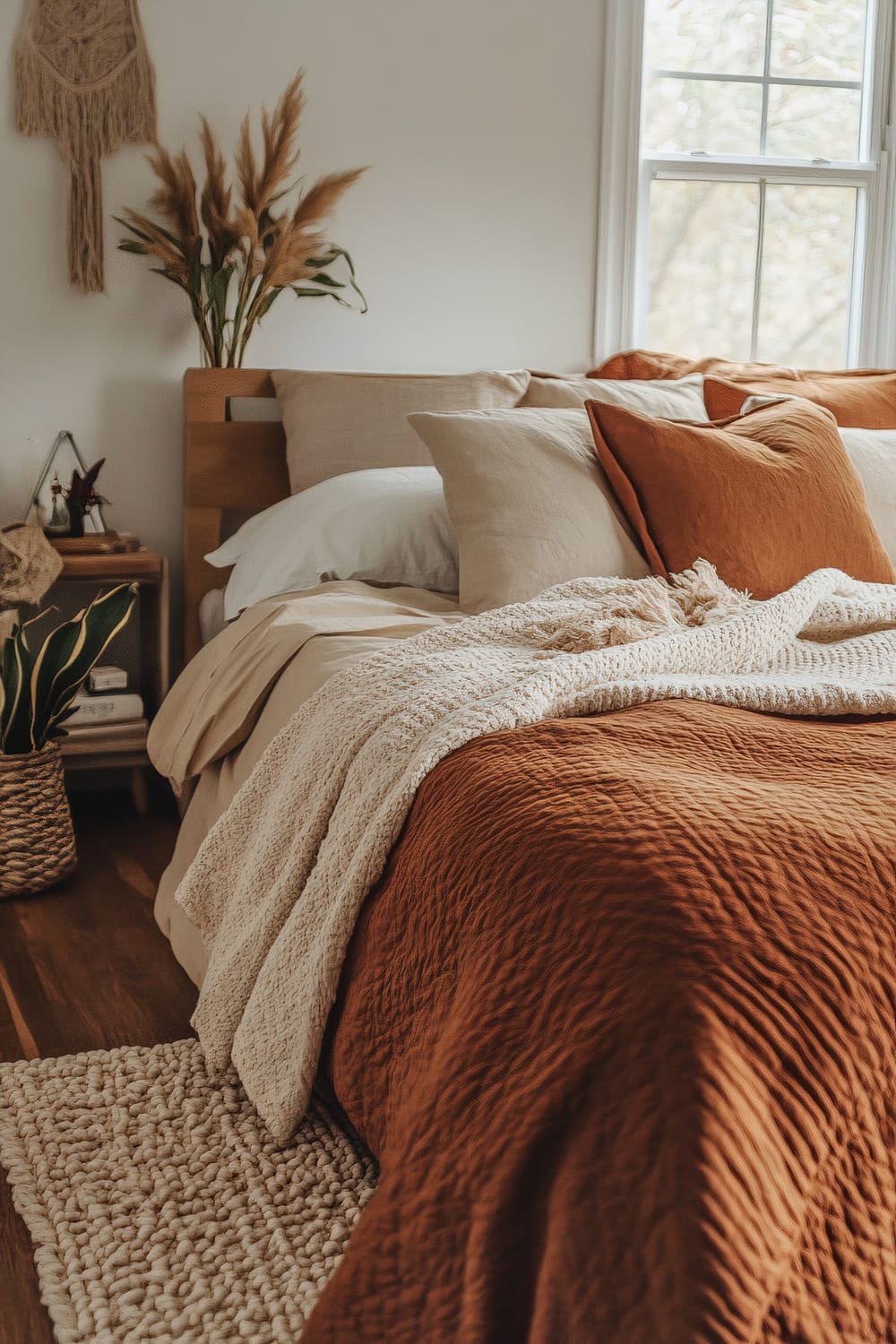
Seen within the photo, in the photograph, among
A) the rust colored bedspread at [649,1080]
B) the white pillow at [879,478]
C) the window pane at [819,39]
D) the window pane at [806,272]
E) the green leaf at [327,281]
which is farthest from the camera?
the window pane at [806,272]

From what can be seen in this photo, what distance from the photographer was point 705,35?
3.17m

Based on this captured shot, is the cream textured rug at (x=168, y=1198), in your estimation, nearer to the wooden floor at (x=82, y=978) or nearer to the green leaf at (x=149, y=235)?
the wooden floor at (x=82, y=978)

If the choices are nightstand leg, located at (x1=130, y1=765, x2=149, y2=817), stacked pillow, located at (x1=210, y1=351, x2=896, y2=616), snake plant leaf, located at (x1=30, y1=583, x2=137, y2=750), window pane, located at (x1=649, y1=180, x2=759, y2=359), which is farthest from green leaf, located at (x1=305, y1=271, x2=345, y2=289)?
nightstand leg, located at (x1=130, y1=765, x2=149, y2=817)

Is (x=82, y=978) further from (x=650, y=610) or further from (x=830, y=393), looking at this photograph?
(x=830, y=393)

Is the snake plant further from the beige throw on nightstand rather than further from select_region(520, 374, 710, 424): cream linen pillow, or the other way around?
select_region(520, 374, 710, 424): cream linen pillow

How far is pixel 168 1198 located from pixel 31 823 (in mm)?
1102

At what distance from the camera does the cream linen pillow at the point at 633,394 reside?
8.13ft

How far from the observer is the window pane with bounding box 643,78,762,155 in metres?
3.20

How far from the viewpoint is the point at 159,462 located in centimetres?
293

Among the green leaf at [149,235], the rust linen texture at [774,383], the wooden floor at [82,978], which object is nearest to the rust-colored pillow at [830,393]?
the rust linen texture at [774,383]

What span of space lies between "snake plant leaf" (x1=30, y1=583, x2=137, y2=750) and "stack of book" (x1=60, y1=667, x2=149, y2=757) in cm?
34

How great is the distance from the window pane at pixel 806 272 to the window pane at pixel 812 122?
3.9 inches

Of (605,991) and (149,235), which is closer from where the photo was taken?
(605,991)

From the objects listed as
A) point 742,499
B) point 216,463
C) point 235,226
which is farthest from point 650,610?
point 235,226
